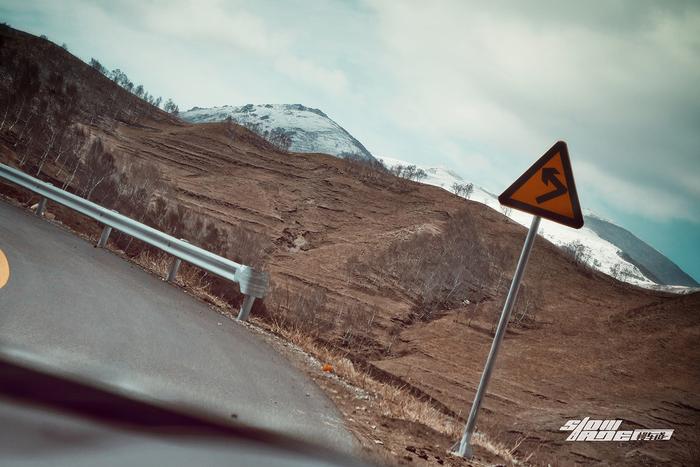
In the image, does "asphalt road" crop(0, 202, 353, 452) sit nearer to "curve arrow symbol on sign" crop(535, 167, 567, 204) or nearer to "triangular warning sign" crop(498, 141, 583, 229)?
"triangular warning sign" crop(498, 141, 583, 229)

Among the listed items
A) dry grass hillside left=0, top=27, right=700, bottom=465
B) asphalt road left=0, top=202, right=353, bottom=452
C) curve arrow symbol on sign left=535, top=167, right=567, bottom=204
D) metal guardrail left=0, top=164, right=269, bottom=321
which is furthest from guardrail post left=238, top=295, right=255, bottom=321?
curve arrow symbol on sign left=535, top=167, right=567, bottom=204

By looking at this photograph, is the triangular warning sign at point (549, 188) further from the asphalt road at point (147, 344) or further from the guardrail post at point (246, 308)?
the guardrail post at point (246, 308)

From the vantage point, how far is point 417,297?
38.3m

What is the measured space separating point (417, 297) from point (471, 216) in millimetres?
19649

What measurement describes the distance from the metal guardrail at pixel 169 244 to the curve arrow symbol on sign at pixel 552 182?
4566 mm

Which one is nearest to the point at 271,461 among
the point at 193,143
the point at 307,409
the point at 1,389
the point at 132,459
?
the point at 132,459

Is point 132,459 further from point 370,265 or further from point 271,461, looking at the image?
point 370,265

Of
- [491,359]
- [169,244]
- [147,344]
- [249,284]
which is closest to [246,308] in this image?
[249,284]

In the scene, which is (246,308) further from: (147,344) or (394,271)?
(394,271)

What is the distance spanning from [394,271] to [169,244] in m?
34.0

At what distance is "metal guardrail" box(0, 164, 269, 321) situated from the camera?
753cm

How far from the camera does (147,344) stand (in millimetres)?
3943

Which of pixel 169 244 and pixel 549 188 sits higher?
pixel 549 188

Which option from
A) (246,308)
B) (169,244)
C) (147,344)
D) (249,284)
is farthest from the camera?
(169,244)
